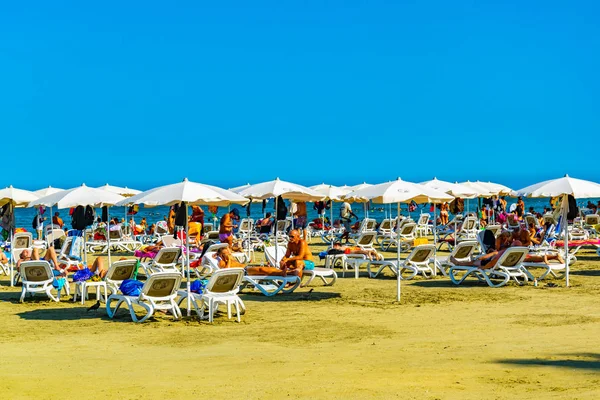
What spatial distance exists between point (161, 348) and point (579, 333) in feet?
14.9

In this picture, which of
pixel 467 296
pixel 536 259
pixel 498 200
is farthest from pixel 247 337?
pixel 498 200

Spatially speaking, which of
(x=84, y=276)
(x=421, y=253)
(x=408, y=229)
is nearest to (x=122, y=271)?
(x=84, y=276)

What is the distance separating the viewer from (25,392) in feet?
22.8

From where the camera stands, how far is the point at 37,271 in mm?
12961

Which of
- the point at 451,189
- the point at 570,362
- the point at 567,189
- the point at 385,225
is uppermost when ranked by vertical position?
the point at 451,189

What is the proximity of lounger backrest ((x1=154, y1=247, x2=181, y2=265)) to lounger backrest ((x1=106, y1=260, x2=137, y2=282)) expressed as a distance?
3083 millimetres

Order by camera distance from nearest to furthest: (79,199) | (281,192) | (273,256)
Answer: (79,199) < (273,256) < (281,192)

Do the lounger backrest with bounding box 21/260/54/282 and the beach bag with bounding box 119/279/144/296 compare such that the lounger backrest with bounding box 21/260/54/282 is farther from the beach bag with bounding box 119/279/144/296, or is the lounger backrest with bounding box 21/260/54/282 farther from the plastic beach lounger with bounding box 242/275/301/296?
the plastic beach lounger with bounding box 242/275/301/296

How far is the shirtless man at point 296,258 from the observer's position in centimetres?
1359

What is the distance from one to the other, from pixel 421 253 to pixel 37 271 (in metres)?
6.71

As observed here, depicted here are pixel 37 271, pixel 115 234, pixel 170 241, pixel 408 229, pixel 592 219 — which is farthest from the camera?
pixel 592 219

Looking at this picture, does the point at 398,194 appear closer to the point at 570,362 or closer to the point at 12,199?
the point at 570,362

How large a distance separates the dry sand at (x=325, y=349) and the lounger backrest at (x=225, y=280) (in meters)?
0.44

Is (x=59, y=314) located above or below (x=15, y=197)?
below
